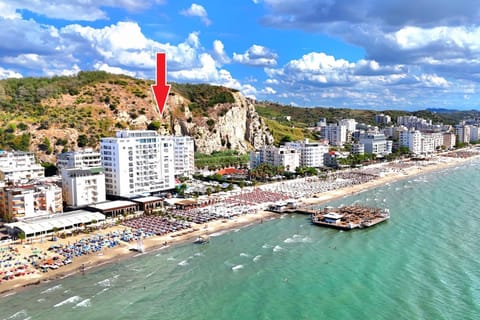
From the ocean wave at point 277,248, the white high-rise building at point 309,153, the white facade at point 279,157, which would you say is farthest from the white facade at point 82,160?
the white high-rise building at point 309,153

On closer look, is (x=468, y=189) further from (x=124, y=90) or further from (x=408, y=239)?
(x=124, y=90)

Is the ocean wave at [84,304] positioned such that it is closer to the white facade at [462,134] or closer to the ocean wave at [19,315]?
the ocean wave at [19,315]

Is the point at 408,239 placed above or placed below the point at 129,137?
below

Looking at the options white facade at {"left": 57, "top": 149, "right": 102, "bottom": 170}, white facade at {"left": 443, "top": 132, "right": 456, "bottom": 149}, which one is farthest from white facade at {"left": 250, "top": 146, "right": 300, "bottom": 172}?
white facade at {"left": 443, "top": 132, "right": 456, "bottom": 149}

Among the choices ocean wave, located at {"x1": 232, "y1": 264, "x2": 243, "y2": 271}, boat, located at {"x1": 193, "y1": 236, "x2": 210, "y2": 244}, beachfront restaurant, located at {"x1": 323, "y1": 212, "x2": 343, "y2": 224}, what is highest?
beachfront restaurant, located at {"x1": 323, "y1": 212, "x2": 343, "y2": 224}

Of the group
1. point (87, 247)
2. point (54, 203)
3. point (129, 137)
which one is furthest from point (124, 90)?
point (87, 247)

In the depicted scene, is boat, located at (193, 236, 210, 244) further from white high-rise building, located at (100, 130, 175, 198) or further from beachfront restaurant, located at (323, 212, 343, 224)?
white high-rise building, located at (100, 130, 175, 198)
